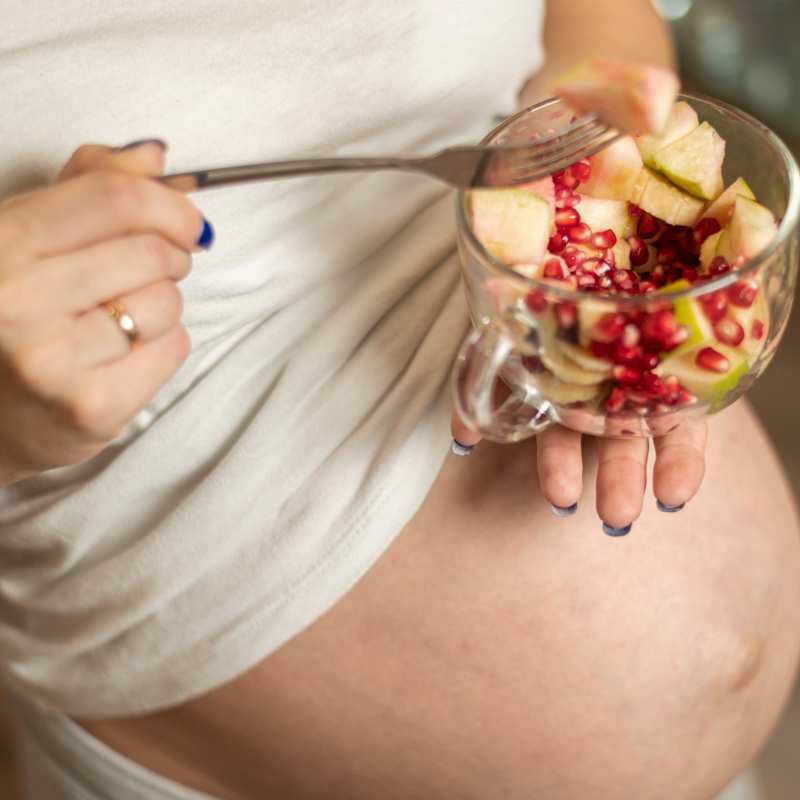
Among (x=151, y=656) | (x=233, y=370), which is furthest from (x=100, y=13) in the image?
(x=151, y=656)

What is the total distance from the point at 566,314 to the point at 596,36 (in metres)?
0.60

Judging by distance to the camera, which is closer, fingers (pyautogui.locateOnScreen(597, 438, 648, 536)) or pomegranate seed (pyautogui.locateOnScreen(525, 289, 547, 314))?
pomegranate seed (pyautogui.locateOnScreen(525, 289, 547, 314))

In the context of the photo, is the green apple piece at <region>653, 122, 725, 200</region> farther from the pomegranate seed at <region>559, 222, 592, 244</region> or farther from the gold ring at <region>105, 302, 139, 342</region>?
the gold ring at <region>105, 302, 139, 342</region>

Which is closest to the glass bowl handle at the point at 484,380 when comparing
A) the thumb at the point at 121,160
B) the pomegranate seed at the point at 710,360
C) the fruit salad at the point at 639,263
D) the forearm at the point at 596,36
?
the fruit salad at the point at 639,263

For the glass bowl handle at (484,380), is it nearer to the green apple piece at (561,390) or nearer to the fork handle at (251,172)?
the green apple piece at (561,390)

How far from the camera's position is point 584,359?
2.41 ft

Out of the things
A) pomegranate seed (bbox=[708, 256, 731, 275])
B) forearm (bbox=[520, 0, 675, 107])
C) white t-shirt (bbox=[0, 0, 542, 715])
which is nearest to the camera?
pomegranate seed (bbox=[708, 256, 731, 275])

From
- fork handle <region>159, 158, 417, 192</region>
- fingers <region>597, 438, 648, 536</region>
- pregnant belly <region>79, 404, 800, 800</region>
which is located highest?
fork handle <region>159, 158, 417, 192</region>

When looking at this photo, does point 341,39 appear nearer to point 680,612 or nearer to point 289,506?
point 289,506

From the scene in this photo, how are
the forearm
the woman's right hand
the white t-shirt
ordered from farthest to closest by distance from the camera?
the forearm < the white t-shirt < the woman's right hand

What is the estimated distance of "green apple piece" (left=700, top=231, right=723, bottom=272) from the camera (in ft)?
2.72

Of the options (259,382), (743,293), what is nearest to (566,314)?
(743,293)

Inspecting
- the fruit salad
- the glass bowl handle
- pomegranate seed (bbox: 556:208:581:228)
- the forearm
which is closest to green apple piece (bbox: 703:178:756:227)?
the fruit salad

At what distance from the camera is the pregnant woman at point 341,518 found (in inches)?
35.1
